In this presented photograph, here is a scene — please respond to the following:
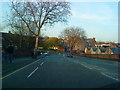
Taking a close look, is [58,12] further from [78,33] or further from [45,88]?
[78,33]

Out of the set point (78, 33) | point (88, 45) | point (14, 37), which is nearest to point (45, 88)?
point (14, 37)

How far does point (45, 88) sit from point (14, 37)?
1432 inches

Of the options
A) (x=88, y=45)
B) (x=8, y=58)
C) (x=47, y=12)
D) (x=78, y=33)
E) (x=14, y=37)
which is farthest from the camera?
(x=88, y=45)

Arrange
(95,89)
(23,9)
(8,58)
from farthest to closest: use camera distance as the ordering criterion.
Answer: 1. (23,9)
2. (8,58)
3. (95,89)

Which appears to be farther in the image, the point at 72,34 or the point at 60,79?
the point at 72,34

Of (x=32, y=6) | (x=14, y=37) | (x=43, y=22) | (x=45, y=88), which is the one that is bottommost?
(x=45, y=88)

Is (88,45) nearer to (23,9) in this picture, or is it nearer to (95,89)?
(23,9)

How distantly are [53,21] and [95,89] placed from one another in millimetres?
31970

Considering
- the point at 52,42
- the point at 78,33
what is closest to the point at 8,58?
the point at 78,33

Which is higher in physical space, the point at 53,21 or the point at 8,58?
the point at 53,21

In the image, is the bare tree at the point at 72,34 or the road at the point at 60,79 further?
the bare tree at the point at 72,34

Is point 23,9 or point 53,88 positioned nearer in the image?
point 53,88

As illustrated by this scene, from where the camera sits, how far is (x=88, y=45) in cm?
11431

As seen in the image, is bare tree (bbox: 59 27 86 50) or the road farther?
bare tree (bbox: 59 27 86 50)
